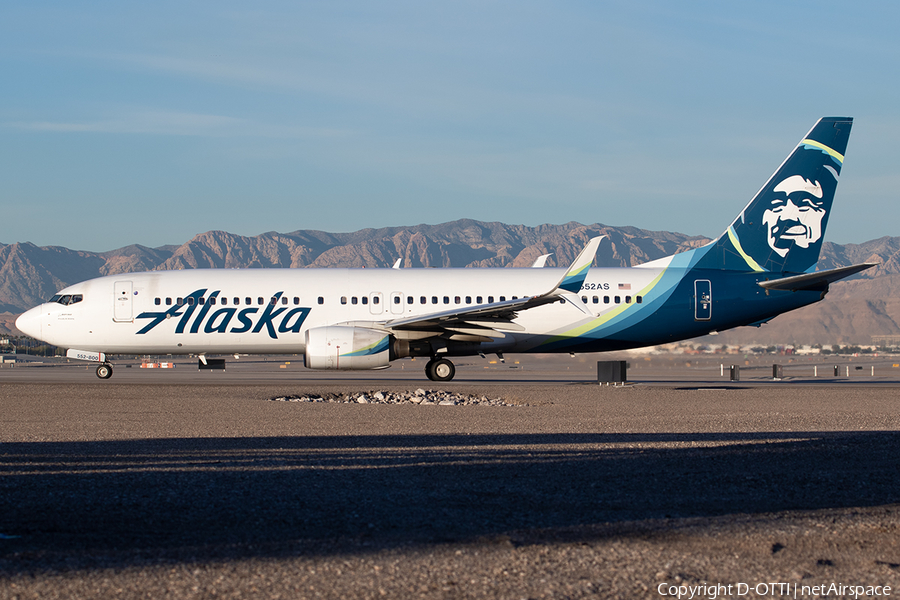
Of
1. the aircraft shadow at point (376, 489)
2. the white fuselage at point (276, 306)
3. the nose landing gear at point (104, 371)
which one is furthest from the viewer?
the nose landing gear at point (104, 371)

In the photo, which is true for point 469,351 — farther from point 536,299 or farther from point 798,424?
point 798,424

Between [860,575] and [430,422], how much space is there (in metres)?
10.5

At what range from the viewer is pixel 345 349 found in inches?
1061

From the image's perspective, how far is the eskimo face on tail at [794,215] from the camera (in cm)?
2991

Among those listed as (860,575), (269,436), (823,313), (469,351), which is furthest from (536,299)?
(823,313)

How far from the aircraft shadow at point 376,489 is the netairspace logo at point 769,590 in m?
1.32

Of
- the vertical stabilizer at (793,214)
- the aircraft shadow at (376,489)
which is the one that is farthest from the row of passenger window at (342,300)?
the aircraft shadow at (376,489)

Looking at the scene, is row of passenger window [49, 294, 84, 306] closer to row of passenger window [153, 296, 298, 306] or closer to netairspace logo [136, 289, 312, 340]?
netairspace logo [136, 289, 312, 340]

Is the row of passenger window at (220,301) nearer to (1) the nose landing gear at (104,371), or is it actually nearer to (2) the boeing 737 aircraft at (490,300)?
(2) the boeing 737 aircraft at (490,300)

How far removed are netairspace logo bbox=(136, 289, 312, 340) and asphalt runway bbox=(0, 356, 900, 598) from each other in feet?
44.9

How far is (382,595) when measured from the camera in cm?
486

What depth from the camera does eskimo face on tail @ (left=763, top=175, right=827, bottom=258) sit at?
29.9m

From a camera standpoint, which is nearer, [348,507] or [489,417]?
[348,507]

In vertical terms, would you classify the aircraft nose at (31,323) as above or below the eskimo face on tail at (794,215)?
below
